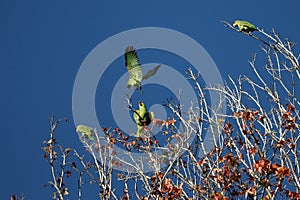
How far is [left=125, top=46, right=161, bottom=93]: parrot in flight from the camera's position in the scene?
25.8 ft

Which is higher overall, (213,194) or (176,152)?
(176,152)

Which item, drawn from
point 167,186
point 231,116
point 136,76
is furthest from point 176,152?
point 136,76

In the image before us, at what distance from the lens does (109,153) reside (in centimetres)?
777

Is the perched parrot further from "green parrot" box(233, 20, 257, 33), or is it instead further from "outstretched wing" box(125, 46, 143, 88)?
"green parrot" box(233, 20, 257, 33)

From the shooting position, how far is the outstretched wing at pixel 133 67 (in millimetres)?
7969

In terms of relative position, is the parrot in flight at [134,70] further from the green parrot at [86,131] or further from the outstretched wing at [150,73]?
the green parrot at [86,131]

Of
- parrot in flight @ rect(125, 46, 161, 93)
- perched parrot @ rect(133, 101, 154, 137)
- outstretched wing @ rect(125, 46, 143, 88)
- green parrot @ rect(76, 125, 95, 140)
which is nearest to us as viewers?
perched parrot @ rect(133, 101, 154, 137)

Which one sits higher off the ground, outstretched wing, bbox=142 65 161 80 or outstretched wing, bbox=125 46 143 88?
outstretched wing, bbox=125 46 143 88

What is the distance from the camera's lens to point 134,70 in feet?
26.6

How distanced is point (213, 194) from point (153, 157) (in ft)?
3.88

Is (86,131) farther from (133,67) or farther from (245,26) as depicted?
(245,26)

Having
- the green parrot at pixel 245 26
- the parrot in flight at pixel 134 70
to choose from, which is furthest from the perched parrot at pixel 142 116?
the green parrot at pixel 245 26

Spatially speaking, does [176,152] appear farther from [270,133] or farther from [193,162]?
[270,133]

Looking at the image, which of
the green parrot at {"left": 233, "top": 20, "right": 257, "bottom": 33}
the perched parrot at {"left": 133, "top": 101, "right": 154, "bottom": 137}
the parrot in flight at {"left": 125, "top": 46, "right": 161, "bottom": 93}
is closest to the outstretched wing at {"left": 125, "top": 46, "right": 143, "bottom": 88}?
the parrot in flight at {"left": 125, "top": 46, "right": 161, "bottom": 93}
